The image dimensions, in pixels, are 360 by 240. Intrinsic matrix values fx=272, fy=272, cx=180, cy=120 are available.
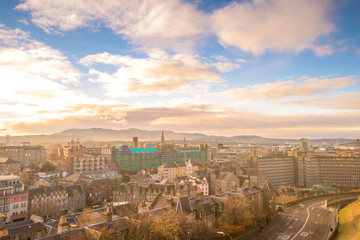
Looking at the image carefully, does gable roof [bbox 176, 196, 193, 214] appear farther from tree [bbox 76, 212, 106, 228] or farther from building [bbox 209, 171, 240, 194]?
building [bbox 209, 171, 240, 194]

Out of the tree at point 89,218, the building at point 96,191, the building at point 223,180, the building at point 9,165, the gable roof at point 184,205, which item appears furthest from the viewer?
the building at point 9,165

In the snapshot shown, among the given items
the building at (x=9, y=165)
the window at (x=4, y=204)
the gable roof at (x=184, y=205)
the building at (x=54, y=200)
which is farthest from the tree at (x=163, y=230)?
the building at (x=9, y=165)

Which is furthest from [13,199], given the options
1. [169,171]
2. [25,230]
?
[169,171]

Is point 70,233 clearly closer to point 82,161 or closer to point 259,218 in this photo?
point 259,218

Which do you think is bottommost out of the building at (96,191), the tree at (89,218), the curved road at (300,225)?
the curved road at (300,225)

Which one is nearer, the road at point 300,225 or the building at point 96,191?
the road at point 300,225

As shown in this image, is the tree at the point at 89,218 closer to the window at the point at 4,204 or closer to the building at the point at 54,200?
the building at the point at 54,200

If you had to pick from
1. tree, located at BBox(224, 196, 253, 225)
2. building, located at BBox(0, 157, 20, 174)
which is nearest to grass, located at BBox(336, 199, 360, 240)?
tree, located at BBox(224, 196, 253, 225)

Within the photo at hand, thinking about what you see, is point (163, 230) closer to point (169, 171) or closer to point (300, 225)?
point (300, 225)
